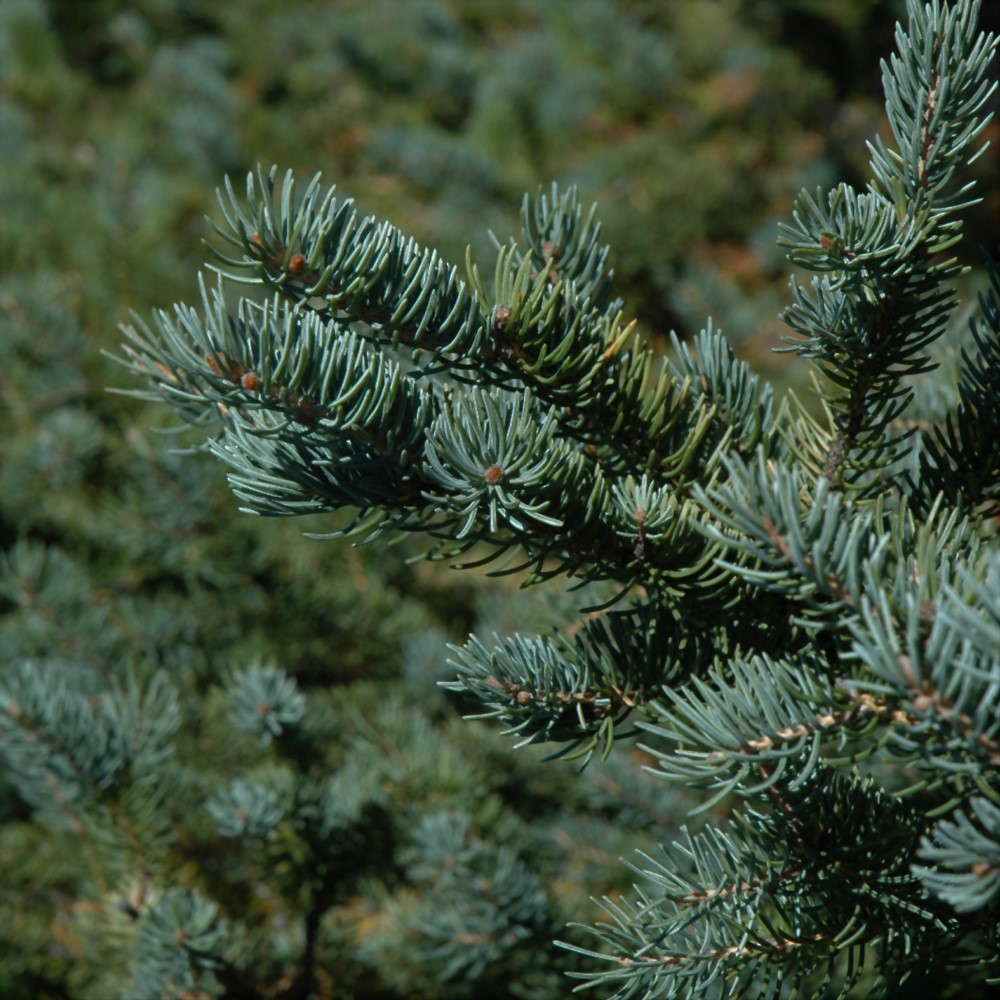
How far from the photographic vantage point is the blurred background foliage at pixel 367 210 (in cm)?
65

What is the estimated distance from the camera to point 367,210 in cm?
121

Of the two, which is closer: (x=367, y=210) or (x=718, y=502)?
(x=718, y=502)

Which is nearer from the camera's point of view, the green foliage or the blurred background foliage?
the green foliage

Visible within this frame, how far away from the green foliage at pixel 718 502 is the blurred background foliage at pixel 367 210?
0.19 metres

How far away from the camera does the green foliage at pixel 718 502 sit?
0.31 meters

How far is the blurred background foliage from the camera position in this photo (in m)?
0.65

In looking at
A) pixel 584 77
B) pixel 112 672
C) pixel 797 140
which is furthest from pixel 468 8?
pixel 112 672

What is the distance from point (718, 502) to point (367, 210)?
921 millimetres

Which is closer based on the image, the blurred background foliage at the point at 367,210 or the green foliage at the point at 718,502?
the green foliage at the point at 718,502

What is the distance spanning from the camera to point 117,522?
84cm

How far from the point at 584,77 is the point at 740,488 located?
4.27 ft

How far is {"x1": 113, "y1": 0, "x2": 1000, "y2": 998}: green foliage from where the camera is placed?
0.31 metres

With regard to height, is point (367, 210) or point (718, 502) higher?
point (718, 502)

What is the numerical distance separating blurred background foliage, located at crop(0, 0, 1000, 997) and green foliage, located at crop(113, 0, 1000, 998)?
0.19 meters
